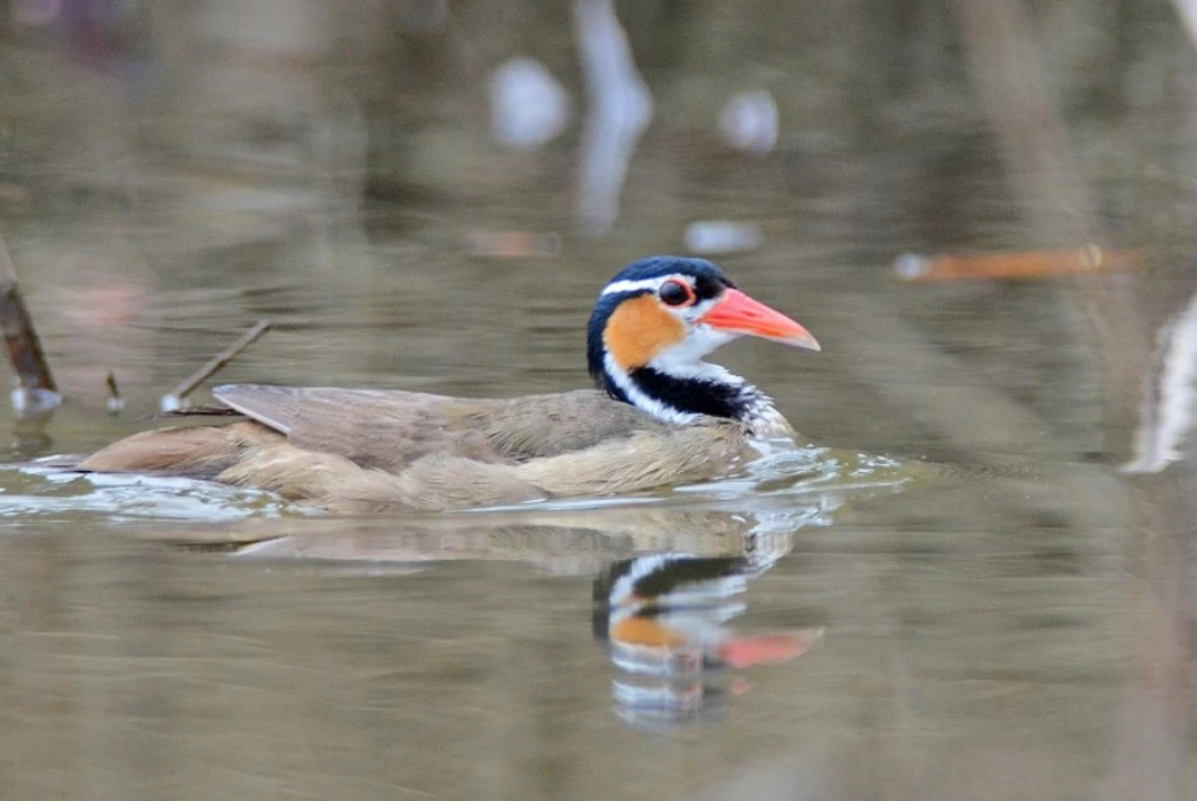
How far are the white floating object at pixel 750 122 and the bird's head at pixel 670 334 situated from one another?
7047 millimetres

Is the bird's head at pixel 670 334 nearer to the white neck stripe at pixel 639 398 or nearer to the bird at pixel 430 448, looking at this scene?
the white neck stripe at pixel 639 398

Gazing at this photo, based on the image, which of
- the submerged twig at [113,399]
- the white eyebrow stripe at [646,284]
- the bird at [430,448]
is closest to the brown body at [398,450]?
the bird at [430,448]

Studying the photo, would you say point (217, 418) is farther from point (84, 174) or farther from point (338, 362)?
point (84, 174)

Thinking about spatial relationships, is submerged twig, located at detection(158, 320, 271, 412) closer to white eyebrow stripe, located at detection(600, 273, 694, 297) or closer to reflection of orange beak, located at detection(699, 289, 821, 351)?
white eyebrow stripe, located at detection(600, 273, 694, 297)

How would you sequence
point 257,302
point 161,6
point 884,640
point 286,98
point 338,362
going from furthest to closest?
1. point 161,6
2. point 286,98
3. point 257,302
4. point 338,362
5. point 884,640

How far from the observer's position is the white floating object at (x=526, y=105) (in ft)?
50.9

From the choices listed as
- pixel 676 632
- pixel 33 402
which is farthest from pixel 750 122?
pixel 676 632

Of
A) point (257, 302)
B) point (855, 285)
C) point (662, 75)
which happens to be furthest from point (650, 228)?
point (662, 75)

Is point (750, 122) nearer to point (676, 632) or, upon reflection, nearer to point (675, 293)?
point (675, 293)

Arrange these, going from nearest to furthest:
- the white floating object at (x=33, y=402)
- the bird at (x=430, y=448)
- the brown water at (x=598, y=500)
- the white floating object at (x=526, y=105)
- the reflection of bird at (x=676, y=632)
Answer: the brown water at (x=598, y=500) → the reflection of bird at (x=676, y=632) → the bird at (x=430, y=448) → the white floating object at (x=33, y=402) → the white floating object at (x=526, y=105)

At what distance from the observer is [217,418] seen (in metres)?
7.61

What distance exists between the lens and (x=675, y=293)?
797 cm

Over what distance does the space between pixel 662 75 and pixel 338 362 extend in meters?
8.63

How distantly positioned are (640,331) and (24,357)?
2.45 meters
